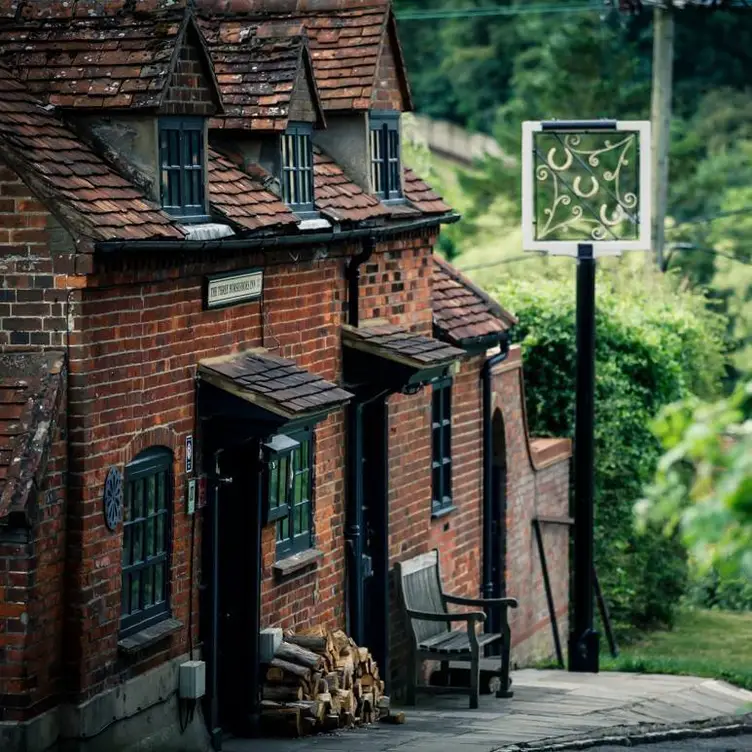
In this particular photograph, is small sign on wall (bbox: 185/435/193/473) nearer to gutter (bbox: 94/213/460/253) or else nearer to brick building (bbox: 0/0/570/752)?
brick building (bbox: 0/0/570/752)

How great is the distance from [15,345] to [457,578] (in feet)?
27.6

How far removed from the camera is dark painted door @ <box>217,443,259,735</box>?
571 inches

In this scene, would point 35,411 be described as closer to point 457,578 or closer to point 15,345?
point 15,345

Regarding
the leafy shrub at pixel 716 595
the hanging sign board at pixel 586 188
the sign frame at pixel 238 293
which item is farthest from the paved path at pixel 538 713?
the leafy shrub at pixel 716 595

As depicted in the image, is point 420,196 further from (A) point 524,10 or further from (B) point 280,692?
(A) point 524,10

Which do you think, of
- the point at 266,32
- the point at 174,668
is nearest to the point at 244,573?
the point at 174,668

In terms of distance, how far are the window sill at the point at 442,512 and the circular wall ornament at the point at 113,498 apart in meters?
6.59

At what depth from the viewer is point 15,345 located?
39.4ft

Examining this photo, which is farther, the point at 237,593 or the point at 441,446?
the point at 441,446

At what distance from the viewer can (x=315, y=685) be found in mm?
14820

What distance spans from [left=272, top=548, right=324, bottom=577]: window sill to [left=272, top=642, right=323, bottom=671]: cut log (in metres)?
0.57

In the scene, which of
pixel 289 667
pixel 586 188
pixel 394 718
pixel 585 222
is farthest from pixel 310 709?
pixel 586 188

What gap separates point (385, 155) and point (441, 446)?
3.12 metres

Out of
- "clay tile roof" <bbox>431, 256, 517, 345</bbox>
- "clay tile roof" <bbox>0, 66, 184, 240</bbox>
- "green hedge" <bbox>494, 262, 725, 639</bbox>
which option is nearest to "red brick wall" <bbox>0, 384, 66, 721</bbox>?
"clay tile roof" <bbox>0, 66, 184, 240</bbox>
